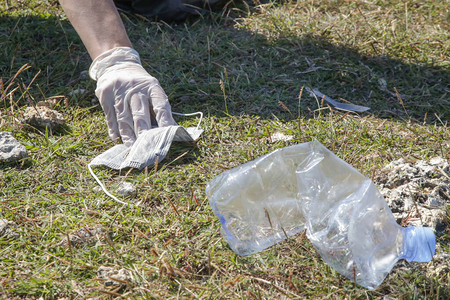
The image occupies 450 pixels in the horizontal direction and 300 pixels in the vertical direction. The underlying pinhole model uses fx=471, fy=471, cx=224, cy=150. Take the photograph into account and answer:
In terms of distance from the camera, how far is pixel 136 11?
148 inches

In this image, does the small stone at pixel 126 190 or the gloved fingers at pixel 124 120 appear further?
the gloved fingers at pixel 124 120

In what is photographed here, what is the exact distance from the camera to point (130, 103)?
251 cm

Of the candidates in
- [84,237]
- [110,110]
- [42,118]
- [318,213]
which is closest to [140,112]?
[110,110]

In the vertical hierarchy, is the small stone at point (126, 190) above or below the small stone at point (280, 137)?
above

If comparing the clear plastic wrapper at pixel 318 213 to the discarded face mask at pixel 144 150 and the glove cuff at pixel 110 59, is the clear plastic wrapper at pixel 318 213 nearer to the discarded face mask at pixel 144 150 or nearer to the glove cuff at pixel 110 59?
the discarded face mask at pixel 144 150

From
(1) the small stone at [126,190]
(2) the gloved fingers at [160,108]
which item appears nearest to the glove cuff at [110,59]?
(2) the gloved fingers at [160,108]

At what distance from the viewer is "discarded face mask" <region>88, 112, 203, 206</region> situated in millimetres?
2307

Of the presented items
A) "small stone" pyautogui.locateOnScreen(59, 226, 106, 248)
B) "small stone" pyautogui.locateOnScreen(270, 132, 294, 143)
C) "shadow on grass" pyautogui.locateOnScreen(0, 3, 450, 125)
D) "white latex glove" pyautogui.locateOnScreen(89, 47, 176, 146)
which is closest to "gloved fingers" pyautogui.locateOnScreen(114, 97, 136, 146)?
"white latex glove" pyautogui.locateOnScreen(89, 47, 176, 146)

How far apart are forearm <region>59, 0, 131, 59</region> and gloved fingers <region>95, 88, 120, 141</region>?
352mm

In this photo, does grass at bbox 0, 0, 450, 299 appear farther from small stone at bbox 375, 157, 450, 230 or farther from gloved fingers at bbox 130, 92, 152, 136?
gloved fingers at bbox 130, 92, 152, 136

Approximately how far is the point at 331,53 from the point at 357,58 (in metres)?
0.18

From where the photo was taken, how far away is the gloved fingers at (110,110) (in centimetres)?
253

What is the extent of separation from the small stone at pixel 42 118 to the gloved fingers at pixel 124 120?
14.2 inches

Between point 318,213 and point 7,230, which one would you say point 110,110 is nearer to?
point 7,230
